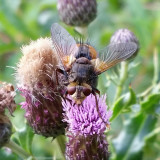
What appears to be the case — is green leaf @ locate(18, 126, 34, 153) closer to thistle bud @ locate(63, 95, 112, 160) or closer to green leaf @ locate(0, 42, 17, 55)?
thistle bud @ locate(63, 95, 112, 160)

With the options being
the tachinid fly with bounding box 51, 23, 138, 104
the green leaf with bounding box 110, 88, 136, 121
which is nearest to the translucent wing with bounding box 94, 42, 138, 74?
the tachinid fly with bounding box 51, 23, 138, 104

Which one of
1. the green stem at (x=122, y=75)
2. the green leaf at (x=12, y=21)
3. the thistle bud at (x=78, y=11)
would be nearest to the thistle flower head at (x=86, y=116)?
the green stem at (x=122, y=75)

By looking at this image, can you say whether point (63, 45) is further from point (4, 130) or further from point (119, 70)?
point (119, 70)

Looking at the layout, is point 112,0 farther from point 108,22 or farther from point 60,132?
point 60,132

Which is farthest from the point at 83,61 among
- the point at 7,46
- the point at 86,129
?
the point at 7,46

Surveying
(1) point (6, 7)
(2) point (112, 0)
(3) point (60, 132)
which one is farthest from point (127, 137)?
(2) point (112, 0)

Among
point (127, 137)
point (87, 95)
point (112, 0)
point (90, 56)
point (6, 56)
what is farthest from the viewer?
→ point (112, 0)
